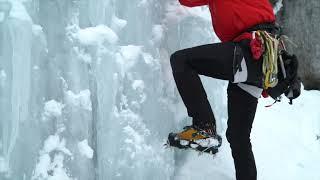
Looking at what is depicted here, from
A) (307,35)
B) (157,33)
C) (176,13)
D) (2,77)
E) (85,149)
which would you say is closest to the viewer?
(2,77)

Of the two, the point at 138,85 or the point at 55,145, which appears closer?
the point at 55,145

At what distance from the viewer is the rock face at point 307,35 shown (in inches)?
228

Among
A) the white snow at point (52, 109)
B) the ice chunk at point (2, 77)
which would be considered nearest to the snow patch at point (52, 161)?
the white snow at point (52, 109)

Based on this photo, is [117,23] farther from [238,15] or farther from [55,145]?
[55,145]

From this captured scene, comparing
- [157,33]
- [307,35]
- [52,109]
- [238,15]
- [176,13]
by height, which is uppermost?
[238,15]

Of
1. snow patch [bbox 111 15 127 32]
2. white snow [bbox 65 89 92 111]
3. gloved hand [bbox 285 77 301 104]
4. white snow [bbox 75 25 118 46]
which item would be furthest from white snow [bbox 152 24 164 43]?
gloved hand [bbox 285 77 301 104]

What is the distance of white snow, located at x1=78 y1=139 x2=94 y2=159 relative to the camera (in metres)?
3.14

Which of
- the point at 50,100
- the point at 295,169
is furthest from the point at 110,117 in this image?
the point at 295,169

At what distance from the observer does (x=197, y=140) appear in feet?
11.0

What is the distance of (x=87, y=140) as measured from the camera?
319 centimetres

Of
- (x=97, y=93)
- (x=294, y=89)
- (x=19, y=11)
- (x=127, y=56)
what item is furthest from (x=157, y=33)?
(x=19, y=11)

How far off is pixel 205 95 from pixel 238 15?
0.54 m

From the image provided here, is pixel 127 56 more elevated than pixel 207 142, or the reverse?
pixel 127 56

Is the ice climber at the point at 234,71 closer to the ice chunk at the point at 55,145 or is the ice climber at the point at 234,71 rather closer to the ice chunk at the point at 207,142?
the ice chunk at the point at 207,142
